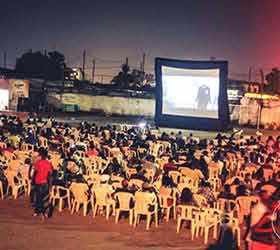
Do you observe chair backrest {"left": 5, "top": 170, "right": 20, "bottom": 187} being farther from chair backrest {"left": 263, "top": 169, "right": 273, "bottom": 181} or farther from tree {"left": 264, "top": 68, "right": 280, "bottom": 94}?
tree {"left": 264, "top": 68, "right": 280, "bottom": 94}

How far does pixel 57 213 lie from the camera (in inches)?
455

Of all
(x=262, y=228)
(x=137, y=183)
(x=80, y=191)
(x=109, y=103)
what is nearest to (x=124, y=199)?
(x=137, y=183)

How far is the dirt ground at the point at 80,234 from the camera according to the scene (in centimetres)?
945

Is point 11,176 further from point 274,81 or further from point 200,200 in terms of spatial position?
point 274,81

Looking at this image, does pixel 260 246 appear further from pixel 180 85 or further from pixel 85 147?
pixel 180 85

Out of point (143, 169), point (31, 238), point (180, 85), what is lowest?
point (31, 238)

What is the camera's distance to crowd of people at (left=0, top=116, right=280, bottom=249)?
1061cm

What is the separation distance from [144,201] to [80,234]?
1.36 meters

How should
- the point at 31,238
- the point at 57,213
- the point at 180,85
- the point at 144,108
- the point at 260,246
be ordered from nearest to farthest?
the point at 260,246 → the point at 31,238 → the point at 57,213 → the point at 180,85 → the point at 144,108

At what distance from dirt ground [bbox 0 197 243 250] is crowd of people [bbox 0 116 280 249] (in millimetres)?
401

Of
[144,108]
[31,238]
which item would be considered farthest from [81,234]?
[144,108]

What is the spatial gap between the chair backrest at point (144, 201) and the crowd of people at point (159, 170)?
0.17 meters

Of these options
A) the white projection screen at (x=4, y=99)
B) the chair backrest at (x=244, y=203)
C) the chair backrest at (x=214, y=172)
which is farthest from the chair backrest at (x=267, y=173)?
the white projection screen at (x=4, y=99)

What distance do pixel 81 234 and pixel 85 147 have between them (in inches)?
300
